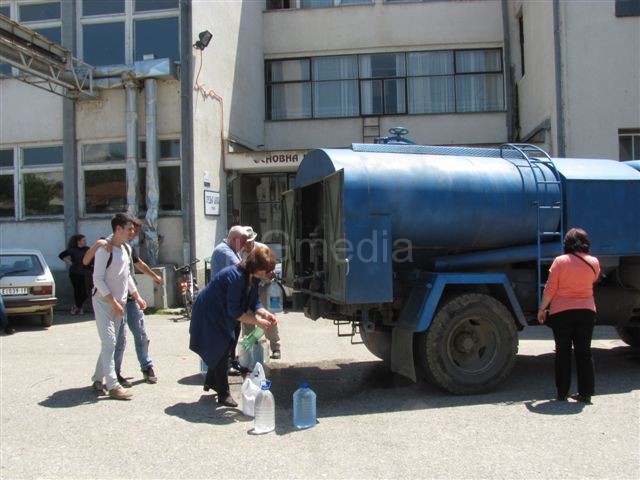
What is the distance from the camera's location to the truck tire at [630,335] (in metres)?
7.93

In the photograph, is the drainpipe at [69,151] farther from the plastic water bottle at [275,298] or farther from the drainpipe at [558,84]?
the drainpipe at [558,84]

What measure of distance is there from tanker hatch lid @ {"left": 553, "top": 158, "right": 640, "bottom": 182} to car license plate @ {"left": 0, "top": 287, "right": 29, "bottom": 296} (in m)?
9.15

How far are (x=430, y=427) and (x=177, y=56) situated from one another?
1123 centimetres

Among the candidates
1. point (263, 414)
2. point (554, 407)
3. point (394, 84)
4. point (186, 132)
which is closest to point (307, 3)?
point (394, 84)

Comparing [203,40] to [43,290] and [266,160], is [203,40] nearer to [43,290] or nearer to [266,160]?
[266,160]

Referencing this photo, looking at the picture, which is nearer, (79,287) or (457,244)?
(457,244)

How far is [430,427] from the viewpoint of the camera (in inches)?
198

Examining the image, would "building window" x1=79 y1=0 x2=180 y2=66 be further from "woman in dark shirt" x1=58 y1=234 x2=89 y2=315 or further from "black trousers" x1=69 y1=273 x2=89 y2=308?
"black trousers" x1=69 y1=273 x2=89 y2=308

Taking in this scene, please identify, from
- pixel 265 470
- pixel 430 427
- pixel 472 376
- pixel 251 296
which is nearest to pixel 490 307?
pixel 472 376

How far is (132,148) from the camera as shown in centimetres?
1323

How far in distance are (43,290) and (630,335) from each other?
9.78m

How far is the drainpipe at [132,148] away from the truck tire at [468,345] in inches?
355

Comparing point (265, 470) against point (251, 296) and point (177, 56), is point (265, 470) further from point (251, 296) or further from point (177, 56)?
point (177, 56)

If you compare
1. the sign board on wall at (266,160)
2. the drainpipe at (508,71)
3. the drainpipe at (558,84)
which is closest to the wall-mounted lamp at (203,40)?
the sign board on wall at (266,160)
